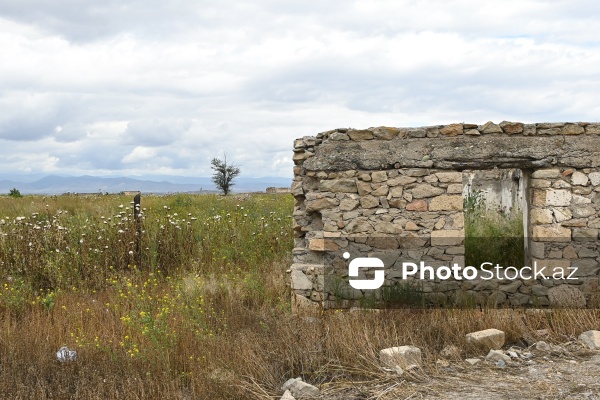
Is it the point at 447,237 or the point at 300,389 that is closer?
the point at 300,389

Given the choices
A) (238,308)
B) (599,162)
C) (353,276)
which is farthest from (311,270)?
(599,162)

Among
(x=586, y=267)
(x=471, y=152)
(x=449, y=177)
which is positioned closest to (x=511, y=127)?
(x=471, y=152)

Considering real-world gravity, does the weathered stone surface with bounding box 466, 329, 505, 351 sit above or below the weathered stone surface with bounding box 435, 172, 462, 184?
below

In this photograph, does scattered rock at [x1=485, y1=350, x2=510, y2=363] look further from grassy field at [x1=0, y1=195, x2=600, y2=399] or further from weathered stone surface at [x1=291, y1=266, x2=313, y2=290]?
weathered stone surface at [x1=291, y1=266, x2=313, y2=290]

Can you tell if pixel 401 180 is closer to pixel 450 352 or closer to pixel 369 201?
pixel 369 201

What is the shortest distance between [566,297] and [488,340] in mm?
2022

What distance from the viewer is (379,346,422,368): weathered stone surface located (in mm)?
5070

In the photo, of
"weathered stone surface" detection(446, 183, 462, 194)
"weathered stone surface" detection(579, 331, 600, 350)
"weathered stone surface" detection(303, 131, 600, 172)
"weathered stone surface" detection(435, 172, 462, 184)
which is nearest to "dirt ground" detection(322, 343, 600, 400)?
"weathered stone surface" detection(579, 331, 600, 350)

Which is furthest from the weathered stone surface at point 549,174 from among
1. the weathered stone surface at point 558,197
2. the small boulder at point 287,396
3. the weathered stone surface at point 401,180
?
the small boulder at point 287,396

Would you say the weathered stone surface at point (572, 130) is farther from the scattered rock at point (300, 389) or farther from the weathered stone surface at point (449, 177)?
the scattered rock at point (300, 389)

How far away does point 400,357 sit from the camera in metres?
5.10

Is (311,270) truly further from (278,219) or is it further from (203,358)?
(278,219)

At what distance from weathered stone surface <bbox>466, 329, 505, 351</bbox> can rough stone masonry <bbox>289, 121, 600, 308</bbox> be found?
1483 millimetres

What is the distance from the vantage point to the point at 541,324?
6.35 metres
